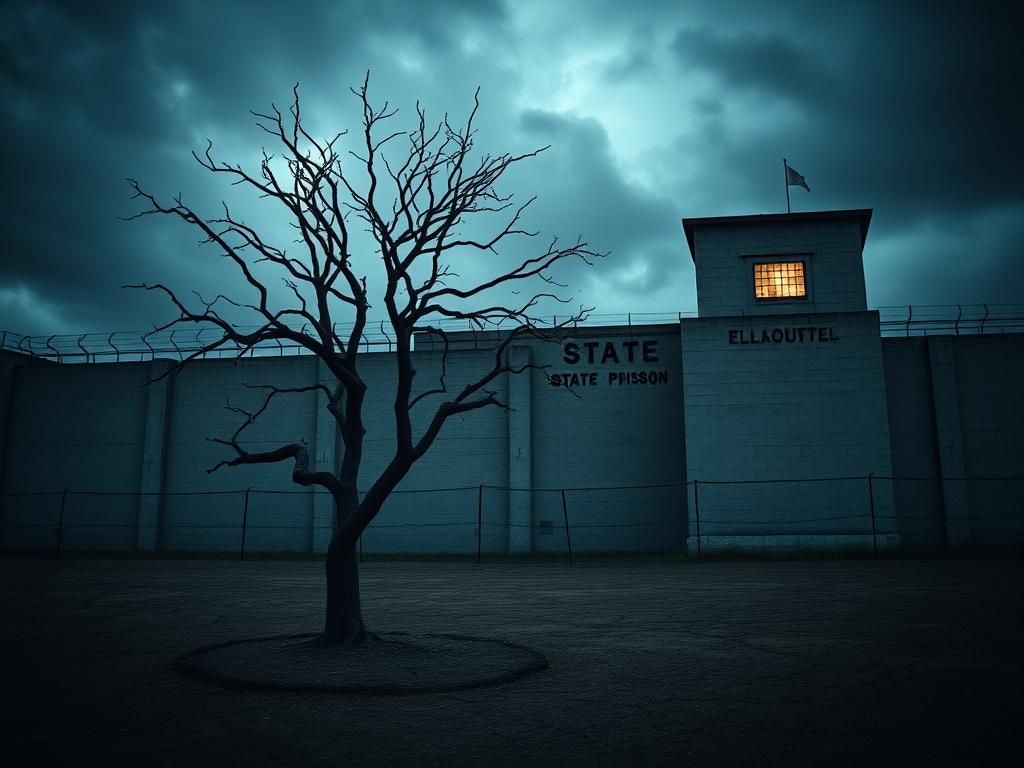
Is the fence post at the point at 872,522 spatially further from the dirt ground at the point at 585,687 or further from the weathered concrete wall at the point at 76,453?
the weathered concrete wall at the point at 76,453

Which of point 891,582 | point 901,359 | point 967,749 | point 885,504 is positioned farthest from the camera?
point 901,359

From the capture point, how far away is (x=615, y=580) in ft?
50.4

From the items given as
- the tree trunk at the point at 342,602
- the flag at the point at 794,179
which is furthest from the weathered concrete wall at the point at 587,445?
the tree trunk at the point at 342,602

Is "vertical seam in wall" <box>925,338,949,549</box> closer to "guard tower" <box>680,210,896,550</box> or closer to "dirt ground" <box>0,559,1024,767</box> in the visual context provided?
"guard tower" <box>680,210,896,550</box>

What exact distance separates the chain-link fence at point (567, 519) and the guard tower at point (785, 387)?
77mm

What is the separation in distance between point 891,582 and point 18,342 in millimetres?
33356

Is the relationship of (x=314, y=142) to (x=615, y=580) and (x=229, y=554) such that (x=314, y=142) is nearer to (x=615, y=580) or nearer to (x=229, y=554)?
(x=615, y=580)

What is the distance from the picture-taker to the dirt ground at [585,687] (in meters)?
4.41

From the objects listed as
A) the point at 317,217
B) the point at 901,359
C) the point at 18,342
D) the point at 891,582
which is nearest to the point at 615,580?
the point at 891,582

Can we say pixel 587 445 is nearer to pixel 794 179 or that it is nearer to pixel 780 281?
pixel 780 281

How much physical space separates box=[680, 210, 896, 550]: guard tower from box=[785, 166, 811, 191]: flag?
1.25 m

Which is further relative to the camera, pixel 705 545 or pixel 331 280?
pixel 705 545

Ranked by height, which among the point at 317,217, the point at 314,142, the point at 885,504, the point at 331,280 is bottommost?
the point at 885,504

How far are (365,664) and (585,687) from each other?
2.03m
